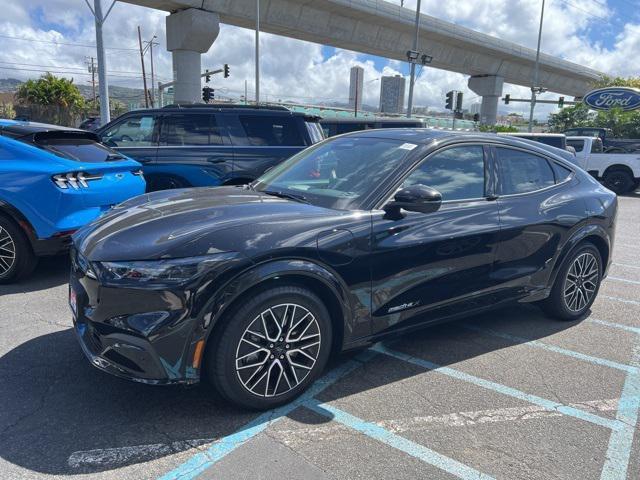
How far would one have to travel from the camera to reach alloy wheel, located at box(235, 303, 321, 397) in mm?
2852

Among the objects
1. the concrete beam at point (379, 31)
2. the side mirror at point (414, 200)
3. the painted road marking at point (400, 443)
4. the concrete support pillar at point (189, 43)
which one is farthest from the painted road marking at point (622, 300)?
the concrete beam at point (379, 31)

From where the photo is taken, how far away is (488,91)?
43312 millimetres

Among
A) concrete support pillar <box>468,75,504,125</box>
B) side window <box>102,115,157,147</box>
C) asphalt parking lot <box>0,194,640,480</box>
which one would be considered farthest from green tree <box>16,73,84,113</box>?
asphalt parking lot <box>0,194,640,480</box>

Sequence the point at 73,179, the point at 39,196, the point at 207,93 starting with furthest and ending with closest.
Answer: the point at 207,93 < the point at 73,179 < the point at 39,196

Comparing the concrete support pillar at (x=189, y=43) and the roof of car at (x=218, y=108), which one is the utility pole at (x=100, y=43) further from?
the roof of car at (x=218, y=108)

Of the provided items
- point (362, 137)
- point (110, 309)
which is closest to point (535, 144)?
point (362, 137)

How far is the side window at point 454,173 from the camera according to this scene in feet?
11.9

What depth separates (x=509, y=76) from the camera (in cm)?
4431

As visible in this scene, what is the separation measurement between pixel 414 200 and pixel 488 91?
44276 mm

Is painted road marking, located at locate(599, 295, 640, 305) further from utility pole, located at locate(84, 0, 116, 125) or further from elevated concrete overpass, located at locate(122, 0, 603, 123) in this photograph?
elevated concrete overpass, located at locate(122, 0, 603, 123)

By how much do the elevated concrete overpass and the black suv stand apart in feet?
57.3

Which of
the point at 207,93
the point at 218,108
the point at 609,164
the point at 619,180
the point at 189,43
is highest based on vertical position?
the point at 189,43

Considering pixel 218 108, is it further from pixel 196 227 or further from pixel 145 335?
pixel 145 335

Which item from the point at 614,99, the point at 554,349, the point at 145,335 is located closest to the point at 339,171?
the point at 145,335
